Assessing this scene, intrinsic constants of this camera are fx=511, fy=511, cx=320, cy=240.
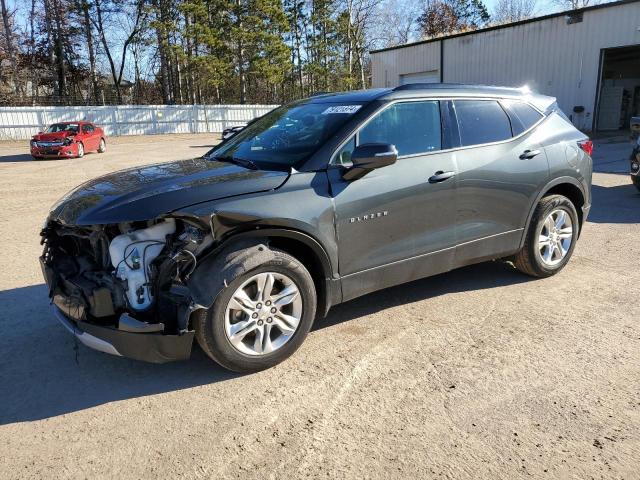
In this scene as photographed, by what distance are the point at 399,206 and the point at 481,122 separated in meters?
1.32

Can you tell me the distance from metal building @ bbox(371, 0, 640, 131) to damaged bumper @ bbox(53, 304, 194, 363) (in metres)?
25.6

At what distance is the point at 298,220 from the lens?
11.0ft

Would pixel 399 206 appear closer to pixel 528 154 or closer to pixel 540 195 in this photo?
pixel 528 154

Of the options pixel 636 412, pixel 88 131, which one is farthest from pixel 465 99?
pixel 88 131

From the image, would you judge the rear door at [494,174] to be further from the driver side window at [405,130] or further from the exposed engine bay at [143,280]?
the exposed engine bay at [143,280]

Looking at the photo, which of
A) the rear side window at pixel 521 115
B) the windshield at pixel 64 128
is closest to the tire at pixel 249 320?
the rear side window at pixel 521 115

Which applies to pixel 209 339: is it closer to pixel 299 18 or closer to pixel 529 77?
pixel 529 77

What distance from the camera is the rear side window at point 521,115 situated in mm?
4734

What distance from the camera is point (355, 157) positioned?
11.4 ft

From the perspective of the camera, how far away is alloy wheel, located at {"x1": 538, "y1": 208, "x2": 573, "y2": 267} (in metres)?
4.94

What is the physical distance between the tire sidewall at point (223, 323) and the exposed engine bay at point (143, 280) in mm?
183

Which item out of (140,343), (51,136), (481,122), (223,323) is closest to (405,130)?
(481,122)

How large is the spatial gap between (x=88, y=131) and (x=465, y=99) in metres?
20.0

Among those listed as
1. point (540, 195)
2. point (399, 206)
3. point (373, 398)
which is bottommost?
point (373, 398)
